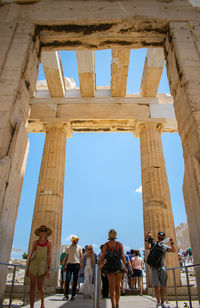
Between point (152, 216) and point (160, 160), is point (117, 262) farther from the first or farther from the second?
point (160, 160)

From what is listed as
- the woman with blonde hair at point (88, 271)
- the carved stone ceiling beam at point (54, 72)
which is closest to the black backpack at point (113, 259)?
the woman with blonde hair at point (88, 271)

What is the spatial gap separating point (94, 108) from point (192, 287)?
30.5ft

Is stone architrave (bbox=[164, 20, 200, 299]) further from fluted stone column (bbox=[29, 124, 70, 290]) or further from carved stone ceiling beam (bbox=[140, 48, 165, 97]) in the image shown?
fluted stone column (bbox=[29, 124, 70, 290])

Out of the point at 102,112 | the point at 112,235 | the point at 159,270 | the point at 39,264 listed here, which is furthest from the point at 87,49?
the point at 102,112

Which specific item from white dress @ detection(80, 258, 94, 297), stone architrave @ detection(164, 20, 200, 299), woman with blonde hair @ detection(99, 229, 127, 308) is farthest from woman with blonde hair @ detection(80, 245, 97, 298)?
stone architrave @ detection(164, 20, 200, 299)

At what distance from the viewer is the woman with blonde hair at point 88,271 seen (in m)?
7.39

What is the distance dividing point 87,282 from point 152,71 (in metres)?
9.69

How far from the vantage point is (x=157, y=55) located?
443 inches

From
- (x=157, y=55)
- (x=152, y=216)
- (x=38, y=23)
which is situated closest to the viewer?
(x=38, y=23)

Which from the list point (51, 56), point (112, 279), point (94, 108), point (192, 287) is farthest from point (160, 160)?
point (112, 279)

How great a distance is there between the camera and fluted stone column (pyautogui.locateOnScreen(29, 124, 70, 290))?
10227 mm

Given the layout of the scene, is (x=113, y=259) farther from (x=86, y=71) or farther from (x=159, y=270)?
(x=86, y=71)

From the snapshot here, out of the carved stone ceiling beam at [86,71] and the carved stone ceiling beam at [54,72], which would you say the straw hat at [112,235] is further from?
the carved stone ceiling beam at [54,72]

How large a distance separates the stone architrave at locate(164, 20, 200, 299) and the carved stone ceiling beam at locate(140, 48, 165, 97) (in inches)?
226
